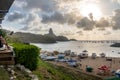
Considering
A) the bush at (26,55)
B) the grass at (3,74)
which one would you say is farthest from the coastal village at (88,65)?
the grass at (3,74)

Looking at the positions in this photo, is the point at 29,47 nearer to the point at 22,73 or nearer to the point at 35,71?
the point at 35,71

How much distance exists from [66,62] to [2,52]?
6277cm

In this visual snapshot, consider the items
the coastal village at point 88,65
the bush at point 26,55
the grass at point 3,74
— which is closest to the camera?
the grass at point 3,74

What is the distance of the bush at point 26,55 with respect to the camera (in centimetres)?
2159

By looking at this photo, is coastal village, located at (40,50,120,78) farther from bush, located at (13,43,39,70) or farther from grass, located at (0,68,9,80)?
grass, located at (0,68,9,80)

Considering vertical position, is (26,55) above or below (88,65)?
above

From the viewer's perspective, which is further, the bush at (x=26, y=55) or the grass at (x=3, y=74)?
the bush at (x=26, y=55)

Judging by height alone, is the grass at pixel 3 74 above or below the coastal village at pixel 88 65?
above

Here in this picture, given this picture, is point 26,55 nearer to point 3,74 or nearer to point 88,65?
point 3,74

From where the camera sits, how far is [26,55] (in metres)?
22.4

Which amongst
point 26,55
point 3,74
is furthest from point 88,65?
point 3,74

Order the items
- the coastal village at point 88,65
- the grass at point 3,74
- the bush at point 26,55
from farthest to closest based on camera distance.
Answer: the coastal village at point 88,65
the bush at point 26,55
the grass at point 3,74

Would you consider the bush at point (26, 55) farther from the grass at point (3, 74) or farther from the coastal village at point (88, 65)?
the coastal village at point (88, 65)

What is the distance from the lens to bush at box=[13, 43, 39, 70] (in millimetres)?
21594
